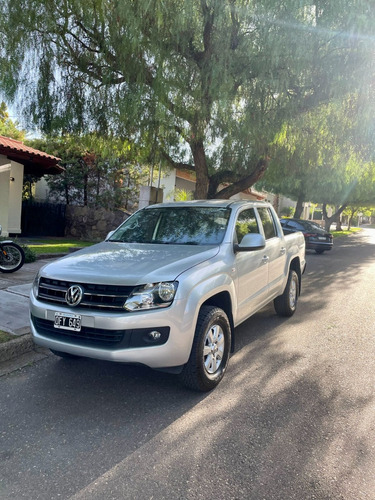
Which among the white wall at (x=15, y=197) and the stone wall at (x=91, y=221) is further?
the stone wall at (x=91, y=221)

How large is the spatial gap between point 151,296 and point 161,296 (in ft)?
0.27

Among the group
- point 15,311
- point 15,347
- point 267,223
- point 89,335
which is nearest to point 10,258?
point 15,311

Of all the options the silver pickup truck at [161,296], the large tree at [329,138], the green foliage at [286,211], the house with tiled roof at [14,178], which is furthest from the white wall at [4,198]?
the green foliage at [286,211]

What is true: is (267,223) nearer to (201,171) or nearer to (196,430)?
(196,430)

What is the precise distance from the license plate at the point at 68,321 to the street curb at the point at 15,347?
1.18m

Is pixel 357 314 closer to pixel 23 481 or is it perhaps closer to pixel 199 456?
pixel 199 456


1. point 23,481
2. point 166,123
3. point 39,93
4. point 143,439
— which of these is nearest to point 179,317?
point 143,439

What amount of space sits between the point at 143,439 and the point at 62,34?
7.21 m

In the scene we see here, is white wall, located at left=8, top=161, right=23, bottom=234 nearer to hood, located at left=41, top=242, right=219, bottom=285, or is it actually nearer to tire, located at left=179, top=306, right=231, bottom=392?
hood, located at left=41, top=242, right=219, bottom=285

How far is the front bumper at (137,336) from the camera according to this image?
319cm

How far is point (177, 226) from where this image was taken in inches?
186

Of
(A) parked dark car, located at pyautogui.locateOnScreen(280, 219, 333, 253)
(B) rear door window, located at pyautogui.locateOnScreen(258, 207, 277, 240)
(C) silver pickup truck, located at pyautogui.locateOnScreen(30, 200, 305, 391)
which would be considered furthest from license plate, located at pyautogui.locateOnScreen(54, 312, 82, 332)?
(A) parked dark car, located at pyautogui.locateOnScreen(280, 219, 333, 253)

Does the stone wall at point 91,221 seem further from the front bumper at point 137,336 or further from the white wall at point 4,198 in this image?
the front bumper at point 137,336

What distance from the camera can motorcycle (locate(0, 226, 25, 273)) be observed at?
801 cm
